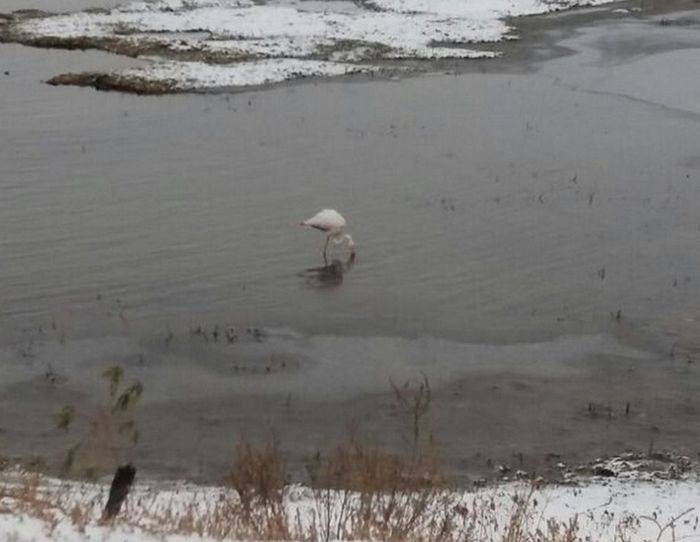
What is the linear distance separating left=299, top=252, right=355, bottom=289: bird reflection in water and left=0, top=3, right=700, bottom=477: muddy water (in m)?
0.04

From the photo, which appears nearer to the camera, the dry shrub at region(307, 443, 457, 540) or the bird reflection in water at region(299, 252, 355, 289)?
the dry shrub at region(307, 443, 457, 540)

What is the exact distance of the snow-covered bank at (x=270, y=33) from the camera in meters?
27.6

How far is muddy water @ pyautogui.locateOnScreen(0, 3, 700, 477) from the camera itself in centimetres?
1073

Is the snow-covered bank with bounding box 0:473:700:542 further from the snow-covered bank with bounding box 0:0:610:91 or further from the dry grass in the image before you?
the snow-covered bank with bounding box 0:0:610:91

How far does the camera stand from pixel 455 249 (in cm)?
1484

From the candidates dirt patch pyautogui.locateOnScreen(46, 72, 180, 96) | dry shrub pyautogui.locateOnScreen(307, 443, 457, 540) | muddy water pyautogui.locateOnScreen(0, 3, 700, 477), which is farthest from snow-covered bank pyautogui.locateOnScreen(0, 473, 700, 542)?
dirt patch pyautogui.locateOnScreen(46, 72, 180, 96)

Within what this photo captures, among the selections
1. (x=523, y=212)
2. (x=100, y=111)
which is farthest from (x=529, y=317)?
(x=100, y=111)

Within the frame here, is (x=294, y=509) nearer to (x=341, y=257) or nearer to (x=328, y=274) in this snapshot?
(x=328, y=274)

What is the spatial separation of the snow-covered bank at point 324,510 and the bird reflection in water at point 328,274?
5070mm

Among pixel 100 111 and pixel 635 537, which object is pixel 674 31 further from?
pixel 635 537

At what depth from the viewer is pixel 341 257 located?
14391 millimetres

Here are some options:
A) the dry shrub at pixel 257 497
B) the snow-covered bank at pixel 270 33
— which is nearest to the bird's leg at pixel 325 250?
the dry shrub at pixel 257 497

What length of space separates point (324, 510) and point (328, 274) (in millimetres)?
7185

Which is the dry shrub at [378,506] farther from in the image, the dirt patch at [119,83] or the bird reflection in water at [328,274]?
the dirt patch at [119,83]
